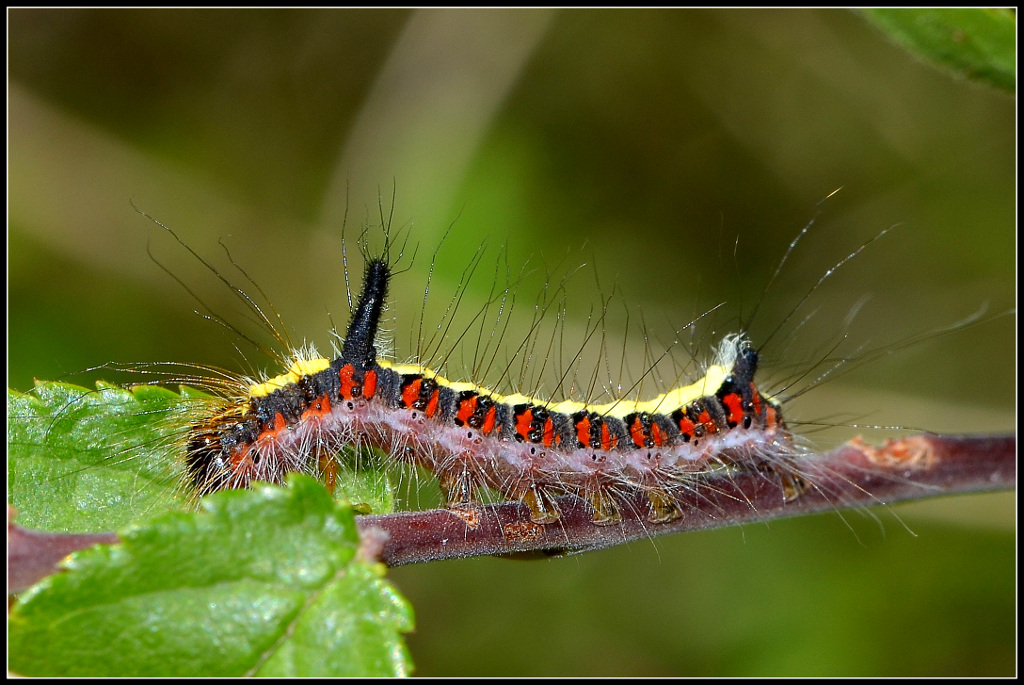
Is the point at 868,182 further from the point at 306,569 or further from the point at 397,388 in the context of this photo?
the point at 306,569

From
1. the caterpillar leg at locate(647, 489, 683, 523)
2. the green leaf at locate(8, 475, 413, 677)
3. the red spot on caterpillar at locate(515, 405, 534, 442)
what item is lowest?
the green leaf at locate(8, 475, 413, 677)

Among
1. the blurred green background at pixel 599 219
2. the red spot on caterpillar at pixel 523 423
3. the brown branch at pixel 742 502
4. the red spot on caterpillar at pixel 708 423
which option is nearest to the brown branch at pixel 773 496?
the brown branch at pixel 742 502

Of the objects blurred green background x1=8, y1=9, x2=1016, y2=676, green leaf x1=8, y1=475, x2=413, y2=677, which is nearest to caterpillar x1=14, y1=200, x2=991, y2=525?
green leaf x1=8, y1=475, x2=413, y2=677

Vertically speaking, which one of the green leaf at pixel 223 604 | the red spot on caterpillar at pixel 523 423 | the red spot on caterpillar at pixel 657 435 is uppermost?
the red spot on caterpillar at pixel 523 423

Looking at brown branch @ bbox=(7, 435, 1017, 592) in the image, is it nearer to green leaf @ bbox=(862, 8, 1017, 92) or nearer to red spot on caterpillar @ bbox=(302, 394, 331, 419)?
red spot on caterpillar @ bbox=(302, 394, 331, 419)

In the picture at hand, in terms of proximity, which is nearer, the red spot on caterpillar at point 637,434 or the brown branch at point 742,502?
the brown branch at point 742,502

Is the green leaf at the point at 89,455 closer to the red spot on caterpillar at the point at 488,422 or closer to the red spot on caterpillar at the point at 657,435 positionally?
the red spot on caterpillar at the point at 488,422

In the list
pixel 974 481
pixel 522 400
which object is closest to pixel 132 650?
pixel 522 400
